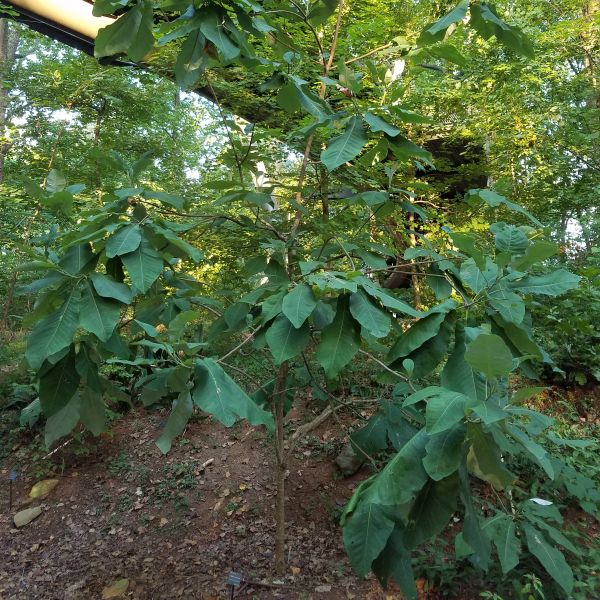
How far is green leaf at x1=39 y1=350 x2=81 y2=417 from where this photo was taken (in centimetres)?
143

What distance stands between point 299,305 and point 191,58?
39.4 inches

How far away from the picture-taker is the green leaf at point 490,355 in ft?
3.13

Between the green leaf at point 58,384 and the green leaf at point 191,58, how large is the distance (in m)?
1.05

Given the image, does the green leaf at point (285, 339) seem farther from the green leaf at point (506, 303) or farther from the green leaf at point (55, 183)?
the green leaf at point (55, 183)

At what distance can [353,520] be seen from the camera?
1.23 m

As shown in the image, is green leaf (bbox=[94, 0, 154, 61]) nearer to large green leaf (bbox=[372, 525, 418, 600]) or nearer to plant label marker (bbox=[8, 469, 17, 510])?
large green leaf (bbox=[372, 525, 418, 600])

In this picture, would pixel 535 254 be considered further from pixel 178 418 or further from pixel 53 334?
pixel 53 334

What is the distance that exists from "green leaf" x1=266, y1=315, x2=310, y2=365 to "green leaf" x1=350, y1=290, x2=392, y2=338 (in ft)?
0.58

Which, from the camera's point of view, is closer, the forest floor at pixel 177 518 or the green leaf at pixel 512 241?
the green leaf at pixel 512 241

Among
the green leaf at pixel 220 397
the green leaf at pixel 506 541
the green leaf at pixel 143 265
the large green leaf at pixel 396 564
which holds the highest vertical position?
the green leaf at pixel 143 265

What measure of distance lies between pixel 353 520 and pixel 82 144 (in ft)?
19.0

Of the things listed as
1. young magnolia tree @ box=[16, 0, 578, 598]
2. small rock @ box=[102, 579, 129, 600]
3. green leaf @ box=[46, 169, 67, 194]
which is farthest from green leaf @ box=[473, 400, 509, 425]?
small rock @ box=[102, 579, 129, 600]

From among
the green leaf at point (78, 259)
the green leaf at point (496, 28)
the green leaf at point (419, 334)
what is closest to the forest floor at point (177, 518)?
the green leaf at point (419, 334)

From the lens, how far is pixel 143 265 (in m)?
1.46
